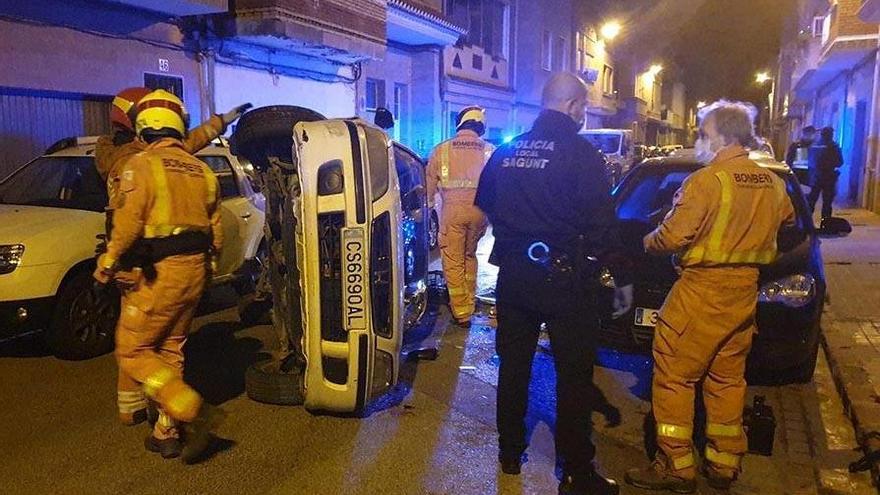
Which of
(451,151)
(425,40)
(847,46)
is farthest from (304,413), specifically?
(847,46)

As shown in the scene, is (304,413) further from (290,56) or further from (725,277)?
(290,56)

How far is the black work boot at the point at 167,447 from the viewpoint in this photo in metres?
3.75

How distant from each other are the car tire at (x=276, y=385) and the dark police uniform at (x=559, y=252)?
5.23 feet

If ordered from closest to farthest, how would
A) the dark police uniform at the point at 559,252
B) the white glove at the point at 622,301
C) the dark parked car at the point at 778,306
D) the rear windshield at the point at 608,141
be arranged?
the dark police uniform at the point at 559,252 < the white glove at the point at 622,301 < the dark parked car at the point at 778,306 < the rear windshield at the point at 608,141

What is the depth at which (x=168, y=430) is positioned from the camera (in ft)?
12.4

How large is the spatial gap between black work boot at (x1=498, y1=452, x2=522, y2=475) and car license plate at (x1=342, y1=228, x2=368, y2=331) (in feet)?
3.26

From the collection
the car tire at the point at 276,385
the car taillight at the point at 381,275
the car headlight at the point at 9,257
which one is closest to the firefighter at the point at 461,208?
the car tire at the point at 276,385

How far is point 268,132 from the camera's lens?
14.0 feet

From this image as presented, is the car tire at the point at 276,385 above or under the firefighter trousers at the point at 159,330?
under

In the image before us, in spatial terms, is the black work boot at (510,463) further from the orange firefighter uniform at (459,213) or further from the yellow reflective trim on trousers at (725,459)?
the orange firefighter uniform at (459,213)

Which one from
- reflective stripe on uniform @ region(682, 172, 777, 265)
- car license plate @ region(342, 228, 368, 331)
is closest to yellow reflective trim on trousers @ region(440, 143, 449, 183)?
car license plate @ region(342, 228, 368, 331)

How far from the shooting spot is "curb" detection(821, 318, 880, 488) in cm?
427

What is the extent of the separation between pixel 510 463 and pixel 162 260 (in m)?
2.02

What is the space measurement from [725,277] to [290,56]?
12.0 metres
